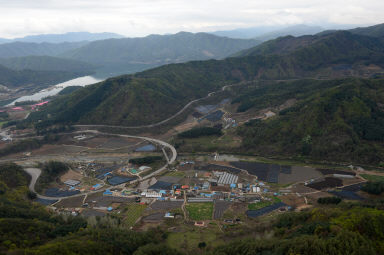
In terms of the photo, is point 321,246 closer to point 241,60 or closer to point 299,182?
point 299,182

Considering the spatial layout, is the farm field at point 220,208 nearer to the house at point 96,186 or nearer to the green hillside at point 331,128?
the house at point 96,186

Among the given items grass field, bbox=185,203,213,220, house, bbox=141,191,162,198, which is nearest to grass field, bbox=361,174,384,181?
grass field, bbox=185,203,213,220

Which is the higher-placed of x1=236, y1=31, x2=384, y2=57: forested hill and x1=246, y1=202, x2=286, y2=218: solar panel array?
x1=236, y1=31, x2=384, y2=57: forested hill

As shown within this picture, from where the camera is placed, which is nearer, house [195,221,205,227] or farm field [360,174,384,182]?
house [195,221,205,227]

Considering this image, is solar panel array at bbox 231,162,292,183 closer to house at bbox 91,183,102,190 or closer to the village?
the village

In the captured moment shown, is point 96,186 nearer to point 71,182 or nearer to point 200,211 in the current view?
point 71,182

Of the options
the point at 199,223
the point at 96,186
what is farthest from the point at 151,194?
the point at 199,223
